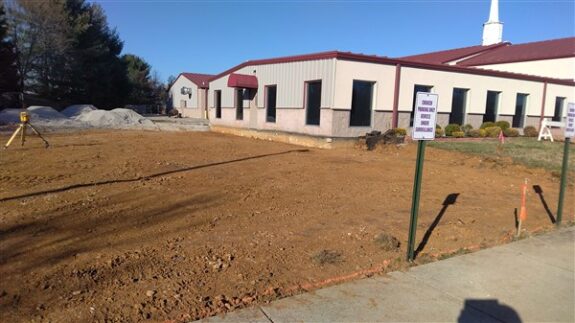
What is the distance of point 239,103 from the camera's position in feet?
83.9

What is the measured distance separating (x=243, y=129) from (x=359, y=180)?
14.7 metres

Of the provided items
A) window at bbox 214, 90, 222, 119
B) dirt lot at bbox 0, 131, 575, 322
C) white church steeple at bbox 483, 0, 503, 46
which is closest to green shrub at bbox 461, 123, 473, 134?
dirt lot at bbox 0, 131, 575, 322

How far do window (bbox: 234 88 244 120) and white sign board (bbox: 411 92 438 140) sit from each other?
67.9 ft

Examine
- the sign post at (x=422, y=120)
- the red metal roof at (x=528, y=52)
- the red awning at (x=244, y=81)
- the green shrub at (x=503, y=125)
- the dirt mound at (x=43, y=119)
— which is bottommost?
the dirt mound at (x=43, y=119)

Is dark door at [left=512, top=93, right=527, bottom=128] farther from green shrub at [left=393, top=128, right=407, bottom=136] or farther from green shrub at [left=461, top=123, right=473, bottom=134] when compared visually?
green shrub at [left=393, top=128, right=407, bottom=136]

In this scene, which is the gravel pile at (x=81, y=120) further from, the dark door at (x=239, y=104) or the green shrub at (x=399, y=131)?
the green shrub at (x=399, y=131)

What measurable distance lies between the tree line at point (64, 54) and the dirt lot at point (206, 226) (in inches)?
1245

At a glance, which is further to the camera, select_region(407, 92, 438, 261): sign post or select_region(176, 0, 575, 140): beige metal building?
select_region(176, 0, 575, 140): beige metal building

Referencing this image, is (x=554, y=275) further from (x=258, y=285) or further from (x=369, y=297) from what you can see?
(x=258, y=285)

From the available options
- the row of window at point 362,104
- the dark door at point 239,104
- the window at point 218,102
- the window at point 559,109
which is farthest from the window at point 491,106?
the window at point 218,102

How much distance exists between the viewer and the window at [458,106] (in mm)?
22141

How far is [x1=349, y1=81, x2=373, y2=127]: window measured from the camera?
18.2 metres

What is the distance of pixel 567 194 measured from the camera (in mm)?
10453

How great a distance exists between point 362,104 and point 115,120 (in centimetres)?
2102
